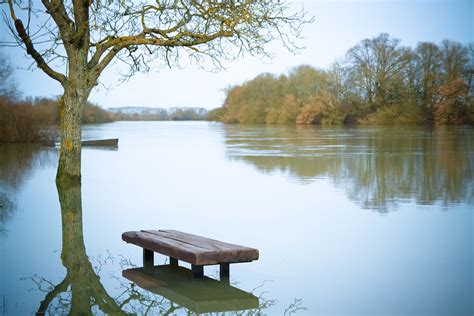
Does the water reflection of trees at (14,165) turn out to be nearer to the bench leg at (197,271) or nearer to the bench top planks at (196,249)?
the bench top planks at (196,249)

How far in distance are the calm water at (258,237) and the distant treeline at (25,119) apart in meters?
10.3

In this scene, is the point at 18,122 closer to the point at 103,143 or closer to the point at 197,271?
the point at 103,143

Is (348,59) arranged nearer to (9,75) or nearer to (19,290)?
(9,75)

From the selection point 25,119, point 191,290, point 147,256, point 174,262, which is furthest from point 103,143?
point 191,290

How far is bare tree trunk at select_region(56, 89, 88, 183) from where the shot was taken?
51.8 ft

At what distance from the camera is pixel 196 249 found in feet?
21.8

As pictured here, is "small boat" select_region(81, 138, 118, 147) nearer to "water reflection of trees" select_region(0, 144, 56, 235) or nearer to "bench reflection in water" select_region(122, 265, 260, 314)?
"water reflection of trees" select_region(0, 144, 56, 235)

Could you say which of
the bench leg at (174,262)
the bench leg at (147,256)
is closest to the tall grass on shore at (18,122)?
the bench leg at (147,256)

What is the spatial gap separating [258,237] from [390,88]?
205 feet

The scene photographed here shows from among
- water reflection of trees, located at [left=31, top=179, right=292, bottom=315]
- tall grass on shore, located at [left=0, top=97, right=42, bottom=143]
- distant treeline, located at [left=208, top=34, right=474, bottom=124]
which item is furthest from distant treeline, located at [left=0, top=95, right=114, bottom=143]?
distant treeline, located at [left=208, top=34, right=474, bottom=124]

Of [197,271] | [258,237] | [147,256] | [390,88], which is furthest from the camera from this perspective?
[390,88]

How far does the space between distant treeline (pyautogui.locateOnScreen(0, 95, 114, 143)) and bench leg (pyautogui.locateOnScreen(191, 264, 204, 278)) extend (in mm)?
23859

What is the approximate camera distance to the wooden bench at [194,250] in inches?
258

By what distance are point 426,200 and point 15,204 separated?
7.46m
